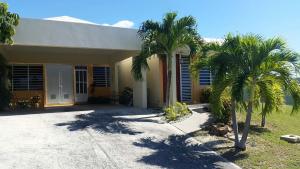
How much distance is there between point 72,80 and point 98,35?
5987 mm

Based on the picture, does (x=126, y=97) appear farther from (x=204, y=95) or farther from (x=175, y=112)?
(x=175, y=112)

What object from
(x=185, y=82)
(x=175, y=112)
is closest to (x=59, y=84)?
(x=185, y=82)

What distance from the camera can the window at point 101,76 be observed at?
2230 centimetres

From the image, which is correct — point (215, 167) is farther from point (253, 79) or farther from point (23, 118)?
point (23, 118)

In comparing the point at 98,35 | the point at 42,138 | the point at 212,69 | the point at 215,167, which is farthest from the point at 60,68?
the point at 215,167

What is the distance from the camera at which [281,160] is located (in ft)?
34.8

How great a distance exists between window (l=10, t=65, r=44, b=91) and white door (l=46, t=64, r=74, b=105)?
0.45 m

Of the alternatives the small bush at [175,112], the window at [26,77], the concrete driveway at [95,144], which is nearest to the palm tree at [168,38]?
the small bush at [175,112]

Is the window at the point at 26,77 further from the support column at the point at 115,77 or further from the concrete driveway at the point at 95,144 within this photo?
the concrete driveway at the point at 95,144

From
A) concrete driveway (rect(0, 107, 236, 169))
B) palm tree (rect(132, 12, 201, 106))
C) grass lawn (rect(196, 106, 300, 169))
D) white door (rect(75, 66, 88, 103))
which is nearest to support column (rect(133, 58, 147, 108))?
palm tree (rect(132, 12, 201, 106))

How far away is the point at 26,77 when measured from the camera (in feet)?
67.0

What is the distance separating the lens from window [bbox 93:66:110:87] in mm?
22297

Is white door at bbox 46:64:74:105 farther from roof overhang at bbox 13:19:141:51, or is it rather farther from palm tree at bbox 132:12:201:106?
palm tree at bbox 132:12:201:106

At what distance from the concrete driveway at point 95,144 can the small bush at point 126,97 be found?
5.14m
